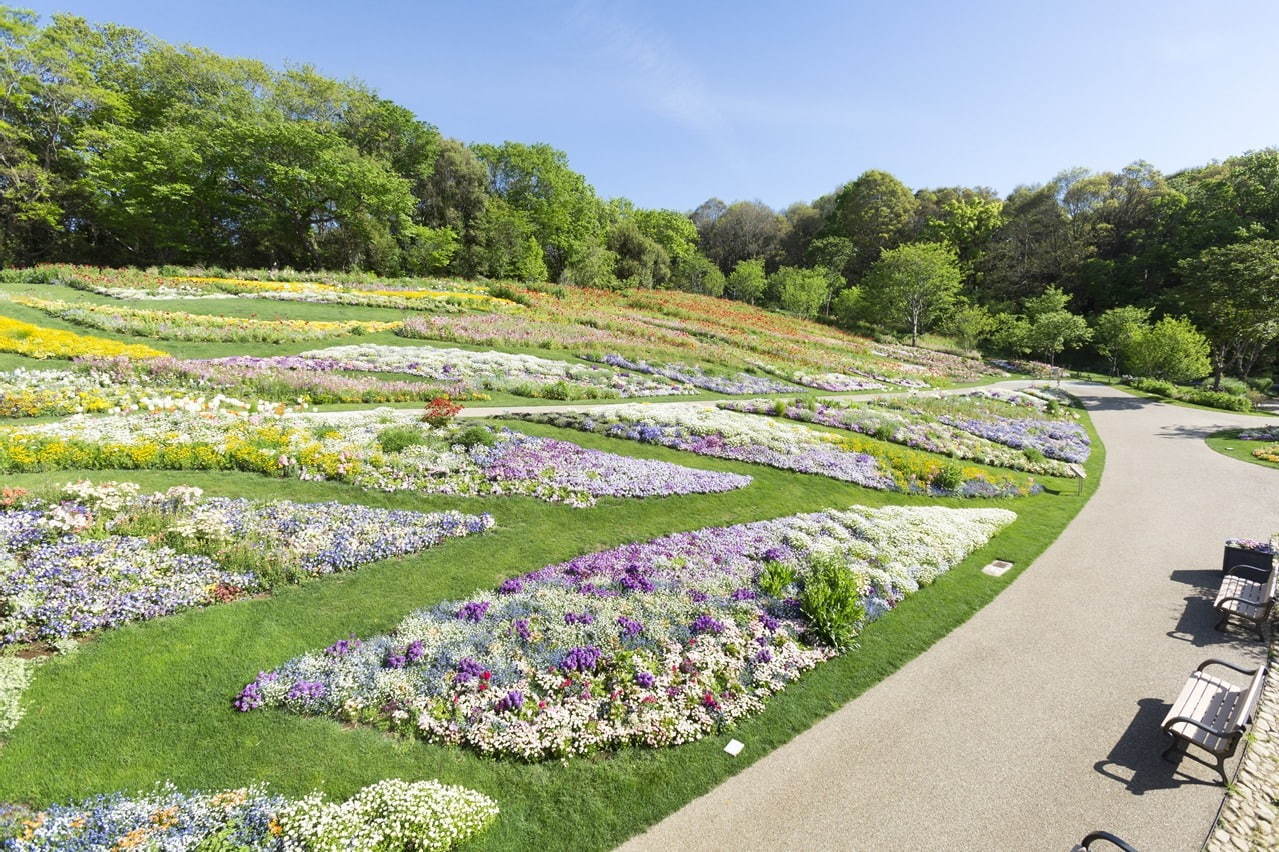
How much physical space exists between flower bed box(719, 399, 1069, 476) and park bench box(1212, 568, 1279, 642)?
9.90 meters

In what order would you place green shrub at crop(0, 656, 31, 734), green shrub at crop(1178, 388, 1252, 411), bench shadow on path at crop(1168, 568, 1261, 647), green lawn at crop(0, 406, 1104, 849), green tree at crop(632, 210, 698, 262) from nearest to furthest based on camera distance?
green lawn at crop(0, 406, 1104, 849)
green shrub at crop(0, 656, 31, 734)
bench shadow on path at crop(1168, 568, 1261, 647)
green shrub at crop(1178, 388, 1252, 411)
green tree at crop(632, 210, 698, 262)

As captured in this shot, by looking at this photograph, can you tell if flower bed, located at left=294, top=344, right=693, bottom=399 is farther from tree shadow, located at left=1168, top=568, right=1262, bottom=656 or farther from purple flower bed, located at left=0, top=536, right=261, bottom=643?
tree shadow, located at left=1168, top=568, right=1262, bottom=656

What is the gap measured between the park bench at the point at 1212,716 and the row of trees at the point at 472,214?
4048cm

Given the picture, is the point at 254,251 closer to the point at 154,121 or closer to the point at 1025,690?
the point at 154,121

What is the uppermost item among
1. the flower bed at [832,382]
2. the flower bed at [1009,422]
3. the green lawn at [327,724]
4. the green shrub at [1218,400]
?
the green shrub at [1218,400]

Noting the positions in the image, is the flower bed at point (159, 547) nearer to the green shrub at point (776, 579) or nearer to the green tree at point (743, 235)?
the green shrub at point (776, 579)

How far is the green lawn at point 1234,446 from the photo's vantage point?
20000mm

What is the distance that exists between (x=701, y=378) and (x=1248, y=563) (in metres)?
21.1

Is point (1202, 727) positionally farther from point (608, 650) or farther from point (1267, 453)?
point (1267, 453)

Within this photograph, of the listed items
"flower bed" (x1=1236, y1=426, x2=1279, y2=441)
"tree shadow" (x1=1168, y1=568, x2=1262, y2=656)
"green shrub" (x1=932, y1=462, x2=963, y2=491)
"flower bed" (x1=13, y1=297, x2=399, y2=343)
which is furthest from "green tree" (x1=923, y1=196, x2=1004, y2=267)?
"flower bed" (x1=13, y1=297, x2=399, y2=343)

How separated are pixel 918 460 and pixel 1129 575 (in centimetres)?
672

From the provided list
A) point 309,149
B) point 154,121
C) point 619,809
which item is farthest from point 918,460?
point 154,121

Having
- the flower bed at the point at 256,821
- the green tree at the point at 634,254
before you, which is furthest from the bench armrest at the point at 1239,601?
the green tree at the point at 634,254

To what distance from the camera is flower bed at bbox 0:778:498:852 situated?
174 inches
